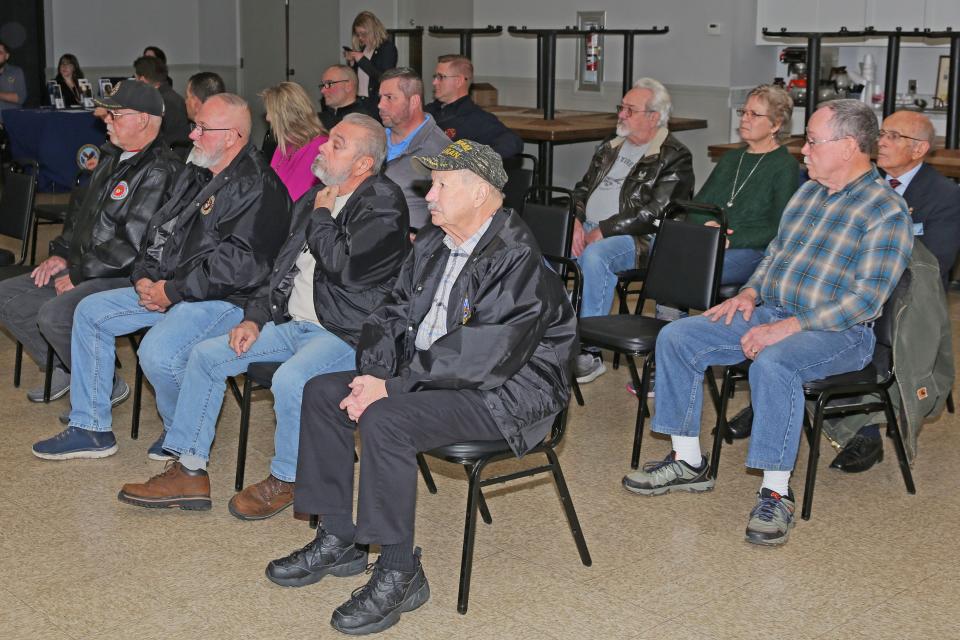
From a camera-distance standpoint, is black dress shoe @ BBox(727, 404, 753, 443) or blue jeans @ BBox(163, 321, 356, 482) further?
black dress shoe @ BBox(727, 404, 753, 443)

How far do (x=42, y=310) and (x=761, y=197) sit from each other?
107 inches

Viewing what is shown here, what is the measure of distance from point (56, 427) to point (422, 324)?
1.90 m

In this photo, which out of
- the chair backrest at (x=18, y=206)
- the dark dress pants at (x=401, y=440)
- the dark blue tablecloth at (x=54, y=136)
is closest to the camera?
the dark dress pants at (x=401, y=440)

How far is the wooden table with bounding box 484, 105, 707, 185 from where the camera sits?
7484 millimetres

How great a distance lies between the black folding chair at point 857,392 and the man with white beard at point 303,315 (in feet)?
3.81

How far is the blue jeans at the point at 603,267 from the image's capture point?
4609 millimetres

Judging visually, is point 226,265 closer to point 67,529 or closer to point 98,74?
point 67,529

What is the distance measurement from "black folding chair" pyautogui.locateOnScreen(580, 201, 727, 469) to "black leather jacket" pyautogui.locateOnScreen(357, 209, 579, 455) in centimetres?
90

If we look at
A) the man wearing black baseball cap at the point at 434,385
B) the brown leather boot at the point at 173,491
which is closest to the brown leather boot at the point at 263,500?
the brown leather boot at the point at 173,491

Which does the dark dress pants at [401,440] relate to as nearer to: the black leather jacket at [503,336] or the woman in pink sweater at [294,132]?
the black leather jacket at [503,336]

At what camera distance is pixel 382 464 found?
276 centimetres

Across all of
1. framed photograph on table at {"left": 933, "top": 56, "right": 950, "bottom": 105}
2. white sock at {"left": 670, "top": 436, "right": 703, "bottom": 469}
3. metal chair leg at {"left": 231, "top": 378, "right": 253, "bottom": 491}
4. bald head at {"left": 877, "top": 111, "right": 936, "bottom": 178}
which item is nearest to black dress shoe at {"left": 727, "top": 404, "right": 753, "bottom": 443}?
white sock at {"left": 670, "top": 436, "right": 703, "bottom": 469}

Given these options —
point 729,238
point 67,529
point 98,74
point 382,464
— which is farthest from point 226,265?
point 98,74

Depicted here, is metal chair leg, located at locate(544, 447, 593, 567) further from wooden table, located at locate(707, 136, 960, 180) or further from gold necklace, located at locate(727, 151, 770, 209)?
wooden table, located at locate(707, 136, 960, 180)
